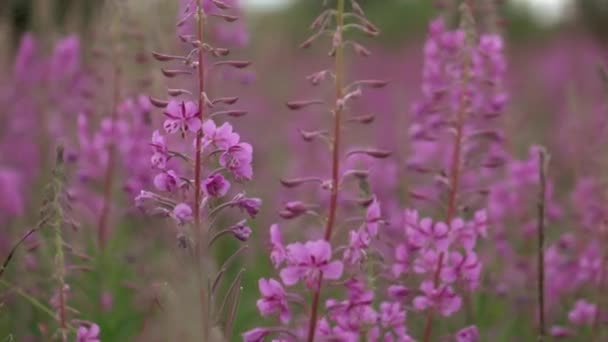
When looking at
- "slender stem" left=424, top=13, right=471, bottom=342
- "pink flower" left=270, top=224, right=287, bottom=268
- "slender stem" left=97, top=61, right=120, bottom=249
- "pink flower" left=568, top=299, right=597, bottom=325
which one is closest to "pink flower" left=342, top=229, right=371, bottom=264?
"pink flower" left=270, top=224, right=287, bottom=268

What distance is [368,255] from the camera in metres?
2.73

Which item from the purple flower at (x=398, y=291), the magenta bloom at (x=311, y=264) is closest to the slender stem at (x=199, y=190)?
the magenta bloom at (x=311, y=264)

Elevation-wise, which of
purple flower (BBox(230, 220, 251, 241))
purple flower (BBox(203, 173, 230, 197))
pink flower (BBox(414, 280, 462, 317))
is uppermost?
purple flower (BBox(203, 173, 230, 197))

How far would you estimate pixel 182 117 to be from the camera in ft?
8.27

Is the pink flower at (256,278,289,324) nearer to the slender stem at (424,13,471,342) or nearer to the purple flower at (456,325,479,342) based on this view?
the purple flower at (456,325,479,342)

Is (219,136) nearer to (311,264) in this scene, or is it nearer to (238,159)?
(238,159)

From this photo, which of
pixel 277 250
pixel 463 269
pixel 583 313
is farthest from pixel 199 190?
pixel 583 313

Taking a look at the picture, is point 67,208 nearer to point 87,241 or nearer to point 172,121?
point 172,121

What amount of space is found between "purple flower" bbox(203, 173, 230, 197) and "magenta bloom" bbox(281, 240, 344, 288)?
24 centimetres

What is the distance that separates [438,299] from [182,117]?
897mm

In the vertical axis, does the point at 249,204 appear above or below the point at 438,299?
above

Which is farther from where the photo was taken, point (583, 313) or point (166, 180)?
point (583, 313)

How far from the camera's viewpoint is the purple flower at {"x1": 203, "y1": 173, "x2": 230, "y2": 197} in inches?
100

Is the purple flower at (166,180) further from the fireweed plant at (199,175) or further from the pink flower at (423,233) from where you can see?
the pink flower at (423,233)
